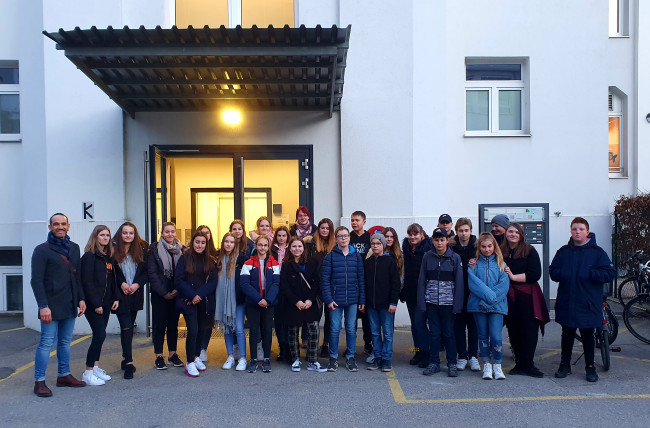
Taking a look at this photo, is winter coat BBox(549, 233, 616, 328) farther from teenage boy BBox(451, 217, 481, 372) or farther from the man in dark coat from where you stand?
the man in dark coat

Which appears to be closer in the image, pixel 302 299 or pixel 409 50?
pixel 302 299

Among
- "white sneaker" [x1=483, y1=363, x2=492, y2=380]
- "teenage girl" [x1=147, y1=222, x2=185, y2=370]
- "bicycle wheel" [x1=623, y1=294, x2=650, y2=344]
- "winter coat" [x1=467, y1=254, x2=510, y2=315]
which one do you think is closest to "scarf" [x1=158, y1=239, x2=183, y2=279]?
"teenage girl" [x1=147, y1=222, x2=185, y2=370]

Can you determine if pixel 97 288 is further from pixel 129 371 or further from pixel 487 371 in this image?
pixel 487 371

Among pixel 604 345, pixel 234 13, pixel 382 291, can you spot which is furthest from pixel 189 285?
pixel 234 13

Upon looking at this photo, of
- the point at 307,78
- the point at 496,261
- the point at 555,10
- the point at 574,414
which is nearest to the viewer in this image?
the point at 574,414

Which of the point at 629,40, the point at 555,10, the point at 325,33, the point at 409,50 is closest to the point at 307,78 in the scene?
the point at 325,33

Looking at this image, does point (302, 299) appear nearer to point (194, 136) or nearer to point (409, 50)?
point (194, 136)

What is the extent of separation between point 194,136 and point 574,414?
661 cm

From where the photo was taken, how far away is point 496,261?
5918 mm

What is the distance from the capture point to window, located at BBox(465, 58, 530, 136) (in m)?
9.78

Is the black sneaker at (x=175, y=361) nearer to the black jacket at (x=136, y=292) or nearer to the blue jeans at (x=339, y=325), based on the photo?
the black jacket at (x=136, y=292)

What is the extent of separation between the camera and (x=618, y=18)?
10.9 meters

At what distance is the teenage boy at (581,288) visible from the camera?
5.77m

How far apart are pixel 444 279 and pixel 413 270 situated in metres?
0.50
